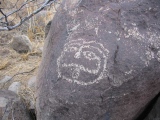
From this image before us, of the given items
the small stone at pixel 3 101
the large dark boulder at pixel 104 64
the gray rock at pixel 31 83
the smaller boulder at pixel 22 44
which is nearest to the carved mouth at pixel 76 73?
the large dark boulder at pixel 104 64

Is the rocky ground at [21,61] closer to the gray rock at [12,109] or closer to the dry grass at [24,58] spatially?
the dry grass at [24,58]

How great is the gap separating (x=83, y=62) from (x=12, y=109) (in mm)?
798

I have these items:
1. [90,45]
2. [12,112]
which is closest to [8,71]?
[12,112]

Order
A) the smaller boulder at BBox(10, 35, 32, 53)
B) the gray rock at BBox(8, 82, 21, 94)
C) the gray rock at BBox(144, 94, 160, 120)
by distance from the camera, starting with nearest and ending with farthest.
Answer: the gray rock at BBox(144, 94, 160, 120) < the gray rock at BBox(8, 82, 21, 94) < the smaller boulder at BBox(10, 35, 32, 53)

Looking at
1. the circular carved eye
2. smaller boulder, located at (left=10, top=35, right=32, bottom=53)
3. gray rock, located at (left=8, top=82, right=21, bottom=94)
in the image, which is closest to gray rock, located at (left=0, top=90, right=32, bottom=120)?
gray rock, located at (left=8, top=82, right=21, bottom=94)

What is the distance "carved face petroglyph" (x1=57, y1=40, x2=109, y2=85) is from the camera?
5.25ft

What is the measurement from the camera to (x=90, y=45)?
166 cm

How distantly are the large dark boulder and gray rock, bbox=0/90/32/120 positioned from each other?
0.38 metres

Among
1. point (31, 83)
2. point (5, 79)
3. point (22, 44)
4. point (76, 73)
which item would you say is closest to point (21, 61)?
point (22, 44)

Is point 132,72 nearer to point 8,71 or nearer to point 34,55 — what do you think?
point 8,71

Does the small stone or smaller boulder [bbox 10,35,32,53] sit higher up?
smaller boulder [bbox 10,35,32,53]

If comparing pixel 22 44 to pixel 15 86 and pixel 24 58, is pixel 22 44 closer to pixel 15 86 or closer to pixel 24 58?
pixel 24 58

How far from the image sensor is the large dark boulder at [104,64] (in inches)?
63.2

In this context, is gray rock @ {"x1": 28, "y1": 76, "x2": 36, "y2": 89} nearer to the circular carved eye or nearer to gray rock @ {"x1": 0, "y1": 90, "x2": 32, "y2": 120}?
gray rock @ {"x1": 0, "y1": 90, "x2": 32, "y2": 120}
